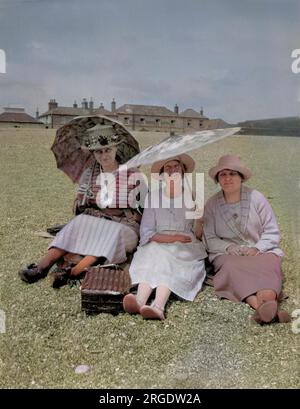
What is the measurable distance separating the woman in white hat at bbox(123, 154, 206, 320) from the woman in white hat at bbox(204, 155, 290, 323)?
0.19 meters

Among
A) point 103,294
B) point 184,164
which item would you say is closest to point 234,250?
point 184,164

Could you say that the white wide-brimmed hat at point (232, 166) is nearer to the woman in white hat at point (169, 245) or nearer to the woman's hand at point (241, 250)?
the woman in white hat at point (169, 245)

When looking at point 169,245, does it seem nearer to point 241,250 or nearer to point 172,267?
point 172,267

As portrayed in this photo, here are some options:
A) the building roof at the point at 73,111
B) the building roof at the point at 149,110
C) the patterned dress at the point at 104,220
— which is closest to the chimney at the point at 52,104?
the building roof at the point at 73,111

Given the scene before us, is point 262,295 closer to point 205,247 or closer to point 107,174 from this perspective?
point 205,247

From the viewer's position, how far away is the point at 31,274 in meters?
4.74

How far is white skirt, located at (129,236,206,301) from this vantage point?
14.0 ft

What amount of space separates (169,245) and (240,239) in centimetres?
67

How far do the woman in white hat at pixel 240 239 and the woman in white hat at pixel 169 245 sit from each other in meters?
0.19

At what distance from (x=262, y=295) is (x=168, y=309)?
0.80 meters

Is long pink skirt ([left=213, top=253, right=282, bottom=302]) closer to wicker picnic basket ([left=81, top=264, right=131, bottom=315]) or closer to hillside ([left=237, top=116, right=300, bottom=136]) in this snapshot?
wicker picnic basket ([left=81, top=264, right=131, bottom=315])

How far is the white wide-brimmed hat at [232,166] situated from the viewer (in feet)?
14.3

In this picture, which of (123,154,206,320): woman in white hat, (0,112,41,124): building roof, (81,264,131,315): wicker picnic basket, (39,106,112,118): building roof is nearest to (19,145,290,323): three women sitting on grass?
(123,154,206,320): woman in white hat
